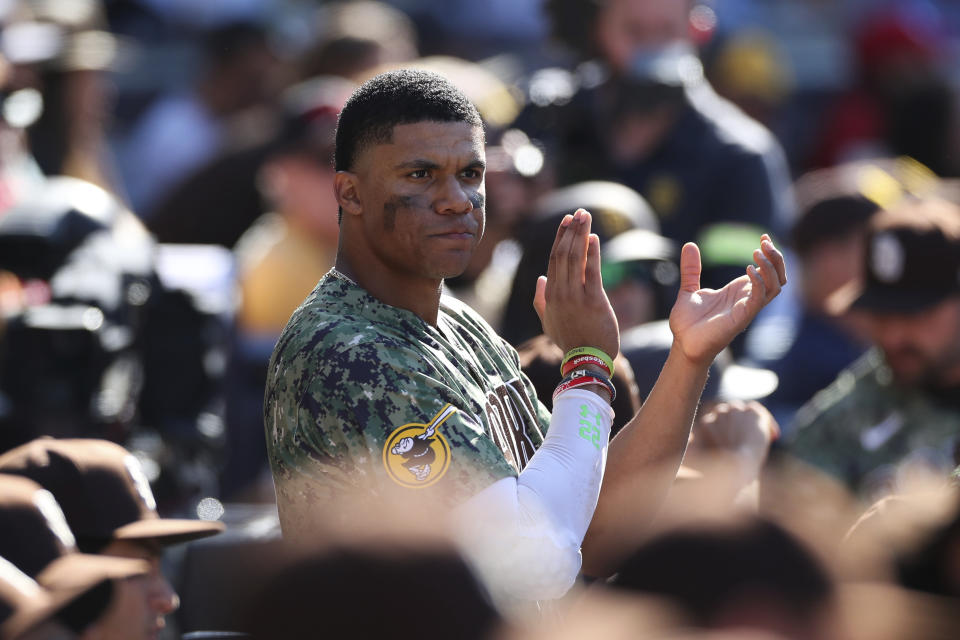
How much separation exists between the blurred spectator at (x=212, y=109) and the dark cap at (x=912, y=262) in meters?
3.68

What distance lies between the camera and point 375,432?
2785 mm

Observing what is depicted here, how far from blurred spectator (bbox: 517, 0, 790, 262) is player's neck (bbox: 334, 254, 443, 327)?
2.84 m

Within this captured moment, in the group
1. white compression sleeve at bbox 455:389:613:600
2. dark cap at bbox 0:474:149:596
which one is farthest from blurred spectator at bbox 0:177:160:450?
white compression sleeve at bbox 455:389:613:600

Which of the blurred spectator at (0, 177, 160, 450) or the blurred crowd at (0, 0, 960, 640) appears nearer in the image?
the blurred crowd at (0, 0, 960, 640)

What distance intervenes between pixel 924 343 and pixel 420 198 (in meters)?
2.35

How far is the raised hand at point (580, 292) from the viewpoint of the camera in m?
3.10

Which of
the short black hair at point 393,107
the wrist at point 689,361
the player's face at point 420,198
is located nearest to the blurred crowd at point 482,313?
the wrist at point 689,361

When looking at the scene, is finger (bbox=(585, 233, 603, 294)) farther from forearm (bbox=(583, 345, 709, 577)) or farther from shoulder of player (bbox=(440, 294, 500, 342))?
shoulder of player (bbox=(440, 294, 500, 342))

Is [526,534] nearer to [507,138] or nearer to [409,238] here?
[409,238]

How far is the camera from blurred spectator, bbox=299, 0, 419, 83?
265 inches

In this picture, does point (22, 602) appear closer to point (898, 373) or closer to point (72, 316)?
point (72, 316)

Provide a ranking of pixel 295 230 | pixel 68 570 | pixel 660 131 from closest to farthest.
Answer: pixel 68 570
pixel 295 230
pixel 660 131

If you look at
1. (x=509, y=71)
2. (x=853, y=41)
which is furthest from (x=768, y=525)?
(x=853, y=41)

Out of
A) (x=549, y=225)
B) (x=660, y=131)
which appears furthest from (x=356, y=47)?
(x=549, y=225)
